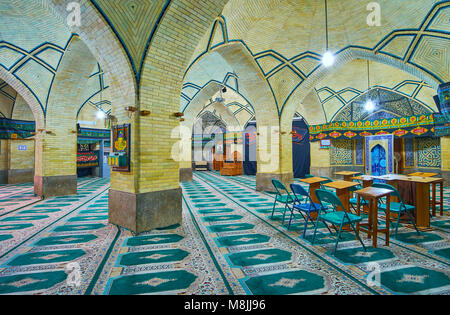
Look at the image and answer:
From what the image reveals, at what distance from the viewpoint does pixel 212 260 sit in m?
2.72

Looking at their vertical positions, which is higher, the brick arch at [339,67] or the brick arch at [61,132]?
the brick arch at [339,67]

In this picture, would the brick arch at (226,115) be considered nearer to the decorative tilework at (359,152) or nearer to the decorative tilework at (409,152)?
the decorative tilework at (359,152)

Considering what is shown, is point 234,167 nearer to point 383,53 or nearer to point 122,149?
point 383,53

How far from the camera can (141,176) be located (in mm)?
3781

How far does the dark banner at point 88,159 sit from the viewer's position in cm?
1241

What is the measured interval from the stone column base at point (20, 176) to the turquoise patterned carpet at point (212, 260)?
25.5 ft

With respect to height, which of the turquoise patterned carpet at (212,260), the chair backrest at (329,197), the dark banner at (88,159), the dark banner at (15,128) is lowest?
the turquoise patterned carpet at (212,260)

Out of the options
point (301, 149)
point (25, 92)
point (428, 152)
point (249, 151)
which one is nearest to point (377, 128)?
point (428, 152)

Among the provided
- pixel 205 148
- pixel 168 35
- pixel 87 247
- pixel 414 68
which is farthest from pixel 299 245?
pixel 205 148

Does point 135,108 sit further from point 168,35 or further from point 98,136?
point 98,136

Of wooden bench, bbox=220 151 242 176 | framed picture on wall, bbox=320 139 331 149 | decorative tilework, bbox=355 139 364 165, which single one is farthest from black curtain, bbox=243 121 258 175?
decorative tilework, bbox=355 139 364 165

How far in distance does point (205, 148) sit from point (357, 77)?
11203mm

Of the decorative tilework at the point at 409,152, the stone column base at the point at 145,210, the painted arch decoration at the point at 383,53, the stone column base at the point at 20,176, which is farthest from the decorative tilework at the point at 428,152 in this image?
the stone column base at the point at 20,176

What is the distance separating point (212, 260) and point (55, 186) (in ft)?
22.3
